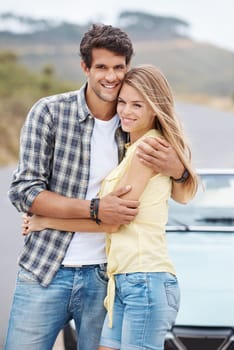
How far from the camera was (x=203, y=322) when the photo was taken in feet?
12.4

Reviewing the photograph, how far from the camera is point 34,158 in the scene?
2844 millimetres

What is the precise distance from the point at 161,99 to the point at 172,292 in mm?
642

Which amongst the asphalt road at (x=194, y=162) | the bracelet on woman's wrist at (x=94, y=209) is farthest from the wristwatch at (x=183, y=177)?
the bracelet on woman's wrist at (x=94, y=209)

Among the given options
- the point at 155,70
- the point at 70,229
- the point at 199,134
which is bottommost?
the point at 199,134

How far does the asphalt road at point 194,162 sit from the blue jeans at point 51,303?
2.02 ft

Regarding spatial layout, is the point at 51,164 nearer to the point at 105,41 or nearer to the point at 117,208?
the point at 117,208

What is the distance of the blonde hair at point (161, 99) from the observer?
2.79 meters

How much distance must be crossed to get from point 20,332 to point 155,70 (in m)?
1.00

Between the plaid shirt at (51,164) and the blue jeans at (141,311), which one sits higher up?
the plaid shirt at (51,164)

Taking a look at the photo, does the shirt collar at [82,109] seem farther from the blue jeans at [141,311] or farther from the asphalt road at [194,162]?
the blue jeans at [141,311]

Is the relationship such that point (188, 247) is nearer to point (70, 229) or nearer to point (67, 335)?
point (67, 335)

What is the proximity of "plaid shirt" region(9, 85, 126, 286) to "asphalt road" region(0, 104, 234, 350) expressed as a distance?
39cm

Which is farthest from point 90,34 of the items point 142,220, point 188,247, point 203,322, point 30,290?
point 188,247

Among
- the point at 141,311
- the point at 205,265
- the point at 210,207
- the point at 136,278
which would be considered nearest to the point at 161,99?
the point at 136,278
